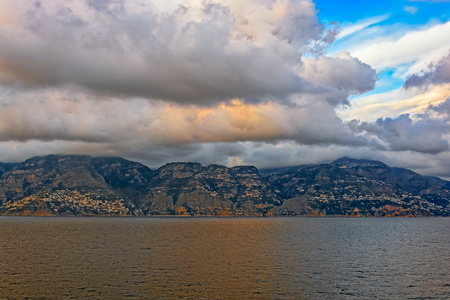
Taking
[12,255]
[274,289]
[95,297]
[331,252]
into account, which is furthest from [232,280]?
[12,255]

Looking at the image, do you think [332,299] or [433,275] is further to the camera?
[433,275]

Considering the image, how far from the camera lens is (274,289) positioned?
8512 centimetres

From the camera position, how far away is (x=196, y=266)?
113812 millimetres

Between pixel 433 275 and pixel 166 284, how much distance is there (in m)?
73.7

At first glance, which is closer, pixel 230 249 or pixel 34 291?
pixel 34 291

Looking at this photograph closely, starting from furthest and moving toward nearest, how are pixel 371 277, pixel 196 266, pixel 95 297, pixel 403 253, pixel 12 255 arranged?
pixel 403 253, pixel 12 255, pixel 196 266, pixel 371 277, pixel 95 297

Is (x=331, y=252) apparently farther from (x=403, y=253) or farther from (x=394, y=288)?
(x=394, y=288)

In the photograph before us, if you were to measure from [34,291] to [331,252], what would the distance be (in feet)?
369

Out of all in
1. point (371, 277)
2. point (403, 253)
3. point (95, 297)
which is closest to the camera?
point (95, 297)

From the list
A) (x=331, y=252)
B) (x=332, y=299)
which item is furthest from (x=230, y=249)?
(x=332, y=299)

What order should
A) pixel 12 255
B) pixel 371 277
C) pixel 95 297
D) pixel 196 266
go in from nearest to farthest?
pixel 95 297 < pixel 371 277 < pixel 196 266 < pixel 12 255

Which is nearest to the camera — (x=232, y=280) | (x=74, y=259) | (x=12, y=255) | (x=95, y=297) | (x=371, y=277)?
(x=95, y=297)

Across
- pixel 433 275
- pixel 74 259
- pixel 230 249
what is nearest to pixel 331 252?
pixel 230 249

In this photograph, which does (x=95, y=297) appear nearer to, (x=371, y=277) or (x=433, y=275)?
(x=371, y=277)
